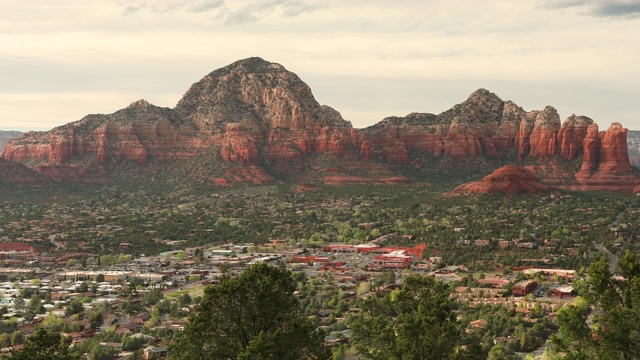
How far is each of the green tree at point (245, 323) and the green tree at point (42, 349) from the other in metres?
4.34

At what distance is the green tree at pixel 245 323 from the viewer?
3466cm

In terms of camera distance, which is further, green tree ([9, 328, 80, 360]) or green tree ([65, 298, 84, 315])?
green tree ([65, 298, 84, 315])

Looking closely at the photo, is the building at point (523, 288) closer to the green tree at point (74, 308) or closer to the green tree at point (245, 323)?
the green tree at point (74, 308)

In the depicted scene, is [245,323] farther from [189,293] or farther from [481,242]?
[481,242]

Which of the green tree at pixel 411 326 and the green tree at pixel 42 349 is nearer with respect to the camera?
the green tree at pixel 42 349

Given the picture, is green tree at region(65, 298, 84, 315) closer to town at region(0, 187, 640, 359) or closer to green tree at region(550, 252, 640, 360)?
town at region(0, 187, 640, 359)

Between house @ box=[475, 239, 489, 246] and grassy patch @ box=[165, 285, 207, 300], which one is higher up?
house @ box=[475, 239, 489, 246]

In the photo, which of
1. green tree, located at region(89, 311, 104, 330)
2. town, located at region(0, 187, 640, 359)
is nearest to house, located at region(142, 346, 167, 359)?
town, located at region(0, 187, 640, 359)

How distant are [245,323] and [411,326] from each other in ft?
22.2

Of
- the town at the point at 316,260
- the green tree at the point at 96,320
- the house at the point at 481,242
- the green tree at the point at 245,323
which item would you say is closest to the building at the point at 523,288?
the town at the point at 316,260

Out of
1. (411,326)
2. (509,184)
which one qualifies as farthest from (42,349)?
(509,184)

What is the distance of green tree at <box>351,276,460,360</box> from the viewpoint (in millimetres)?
35281

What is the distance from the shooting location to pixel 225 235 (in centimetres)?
16475

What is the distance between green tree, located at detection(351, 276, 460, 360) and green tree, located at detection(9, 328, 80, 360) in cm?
1224
